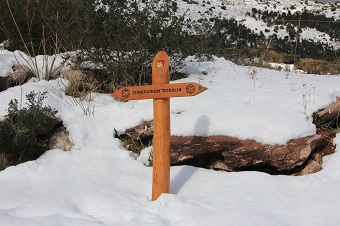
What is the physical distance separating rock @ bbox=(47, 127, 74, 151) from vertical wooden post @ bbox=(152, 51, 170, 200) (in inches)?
59.6

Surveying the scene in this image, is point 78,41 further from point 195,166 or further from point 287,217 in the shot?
point 287,217

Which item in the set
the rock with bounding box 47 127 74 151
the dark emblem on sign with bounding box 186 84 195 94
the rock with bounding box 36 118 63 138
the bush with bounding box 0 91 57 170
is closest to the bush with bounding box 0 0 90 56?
the rock with bounding box 36 118 63 138

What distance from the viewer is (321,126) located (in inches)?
157

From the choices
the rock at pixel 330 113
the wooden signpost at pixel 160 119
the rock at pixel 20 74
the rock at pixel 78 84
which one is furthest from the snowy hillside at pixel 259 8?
the wooden signpost at pixel 160 119

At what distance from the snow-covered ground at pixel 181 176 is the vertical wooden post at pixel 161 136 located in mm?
119

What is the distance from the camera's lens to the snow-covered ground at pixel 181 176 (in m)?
2.68

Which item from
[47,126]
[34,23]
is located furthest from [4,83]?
[34,23]

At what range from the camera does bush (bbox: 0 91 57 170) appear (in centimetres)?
372

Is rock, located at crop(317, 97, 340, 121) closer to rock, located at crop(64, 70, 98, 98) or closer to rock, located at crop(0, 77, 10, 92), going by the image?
rock, located at crop(64, 70, 98, 98)

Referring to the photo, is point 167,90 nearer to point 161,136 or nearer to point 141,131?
point 161,136

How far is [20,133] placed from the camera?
143 inches

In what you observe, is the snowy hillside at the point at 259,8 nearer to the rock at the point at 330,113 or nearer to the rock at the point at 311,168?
the rock at the point at 330,113

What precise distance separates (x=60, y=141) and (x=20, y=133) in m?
0.55

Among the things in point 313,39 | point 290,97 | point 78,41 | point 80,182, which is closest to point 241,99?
point 290,97
